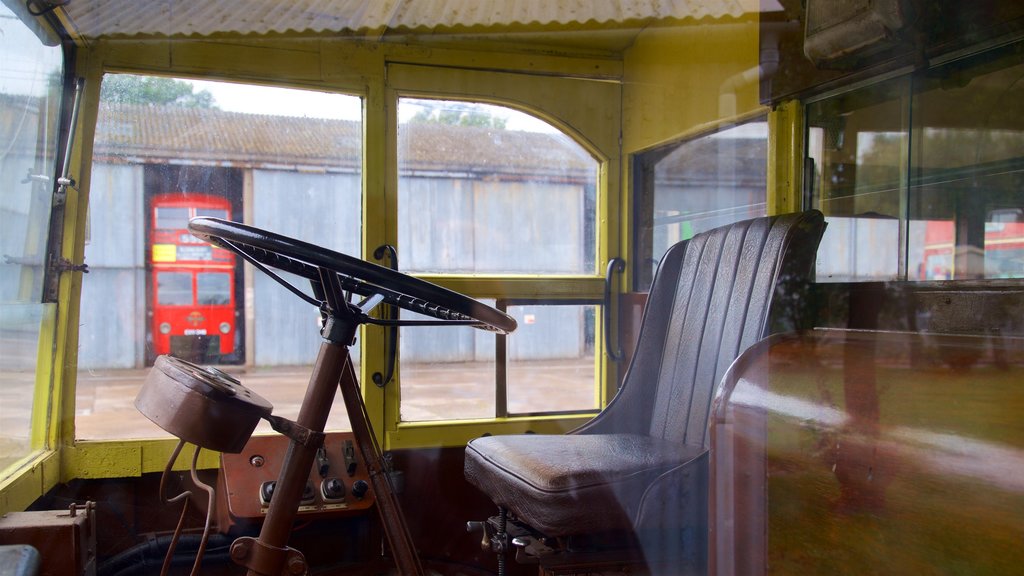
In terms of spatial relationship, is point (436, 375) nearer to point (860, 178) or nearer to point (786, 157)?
point (786, 157)

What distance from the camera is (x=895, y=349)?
75cm

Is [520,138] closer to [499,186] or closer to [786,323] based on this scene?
[499,186]

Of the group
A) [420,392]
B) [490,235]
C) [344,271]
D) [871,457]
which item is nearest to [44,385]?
[420,392]

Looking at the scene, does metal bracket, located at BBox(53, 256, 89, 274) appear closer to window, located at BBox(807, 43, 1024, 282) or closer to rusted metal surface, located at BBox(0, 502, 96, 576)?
rusted metal surface, located at BBox(0, 502, 96, 576)

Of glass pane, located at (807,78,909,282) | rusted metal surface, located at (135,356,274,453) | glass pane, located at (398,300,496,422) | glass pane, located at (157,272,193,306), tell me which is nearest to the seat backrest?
glass pane, located at (807,78,909,282)

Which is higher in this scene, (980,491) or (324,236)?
(324,236)

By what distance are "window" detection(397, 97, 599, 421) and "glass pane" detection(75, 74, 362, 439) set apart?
39cm

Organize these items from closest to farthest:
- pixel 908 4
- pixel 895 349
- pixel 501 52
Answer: pixel 895 349
pixel 908 4
pixel 501 52

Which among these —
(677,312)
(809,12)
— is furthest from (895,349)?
(677,312)

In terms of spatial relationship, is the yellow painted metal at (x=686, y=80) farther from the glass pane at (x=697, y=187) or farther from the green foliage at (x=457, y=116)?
the green foliage at (x=457, y=116)

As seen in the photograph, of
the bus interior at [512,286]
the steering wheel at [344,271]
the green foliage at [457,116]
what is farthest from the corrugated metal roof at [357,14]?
the steering wheel at [344,271]

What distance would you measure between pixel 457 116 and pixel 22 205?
4.32ft

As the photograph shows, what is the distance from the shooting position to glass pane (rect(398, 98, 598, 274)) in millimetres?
2482

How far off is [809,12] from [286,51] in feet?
5.10
